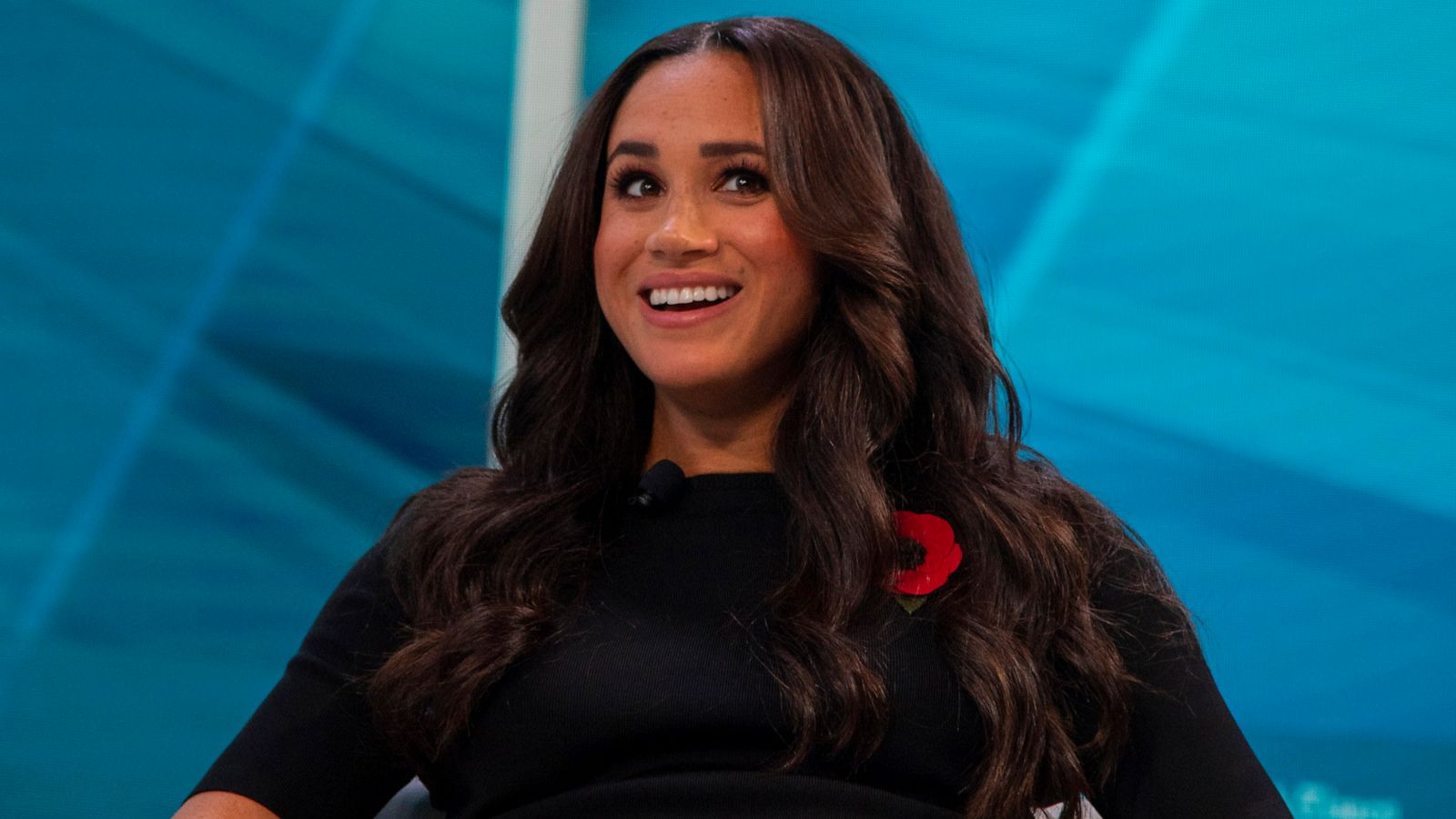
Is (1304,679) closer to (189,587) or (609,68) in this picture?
(609,68)

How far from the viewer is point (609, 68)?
276cm

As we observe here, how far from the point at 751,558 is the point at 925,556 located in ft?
0.62

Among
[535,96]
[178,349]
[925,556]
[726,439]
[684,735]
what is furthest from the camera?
[535,96]

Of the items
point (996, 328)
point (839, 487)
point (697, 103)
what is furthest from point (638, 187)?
Result: point (996, 328)

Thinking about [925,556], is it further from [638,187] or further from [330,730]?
[330,730]

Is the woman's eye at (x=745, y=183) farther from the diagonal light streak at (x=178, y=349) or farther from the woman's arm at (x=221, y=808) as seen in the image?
the diagonal light streak at (x=178, y=349)

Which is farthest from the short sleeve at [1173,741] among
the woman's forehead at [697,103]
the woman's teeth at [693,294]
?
the woman's forehead at [697,103]

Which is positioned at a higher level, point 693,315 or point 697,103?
point 697,103

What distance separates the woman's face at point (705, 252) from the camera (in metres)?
1.56

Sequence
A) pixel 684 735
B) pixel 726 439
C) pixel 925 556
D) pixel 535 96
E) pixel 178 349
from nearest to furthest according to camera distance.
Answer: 1. pixel 684 735
2. pixel 925 556
3. pixel 726 439
4. pixel 178 349
5. pixel 535 96

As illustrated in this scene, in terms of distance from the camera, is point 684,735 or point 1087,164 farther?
point 1087,164

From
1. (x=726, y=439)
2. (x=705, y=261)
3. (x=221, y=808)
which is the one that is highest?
(x=705, y=261)

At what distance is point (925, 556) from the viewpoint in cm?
153

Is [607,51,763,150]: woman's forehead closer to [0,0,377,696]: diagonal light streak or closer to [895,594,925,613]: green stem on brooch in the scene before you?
[895,594,925,613]: green stem on brooch
